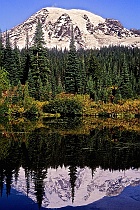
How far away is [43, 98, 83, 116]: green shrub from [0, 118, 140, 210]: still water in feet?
91.7

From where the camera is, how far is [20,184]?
1905cm

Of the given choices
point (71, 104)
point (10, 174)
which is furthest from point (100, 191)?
point (71, 104)

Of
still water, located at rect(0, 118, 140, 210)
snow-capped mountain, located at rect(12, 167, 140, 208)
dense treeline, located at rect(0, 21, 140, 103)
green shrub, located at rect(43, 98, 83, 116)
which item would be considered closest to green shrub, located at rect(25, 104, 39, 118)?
green shrub, located at rect(43, 98, 83, 116)

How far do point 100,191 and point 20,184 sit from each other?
153 inches

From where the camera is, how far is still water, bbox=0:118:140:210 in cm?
1670

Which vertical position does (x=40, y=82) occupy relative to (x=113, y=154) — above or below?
above

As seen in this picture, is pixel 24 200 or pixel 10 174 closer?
pixel 24 200

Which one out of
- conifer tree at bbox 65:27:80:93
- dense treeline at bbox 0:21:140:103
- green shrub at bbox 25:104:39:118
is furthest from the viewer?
conifer tree at bbox 65:27:80:93

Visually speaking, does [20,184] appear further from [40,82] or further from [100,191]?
[40,82]

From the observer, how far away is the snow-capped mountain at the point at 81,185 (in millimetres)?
17016

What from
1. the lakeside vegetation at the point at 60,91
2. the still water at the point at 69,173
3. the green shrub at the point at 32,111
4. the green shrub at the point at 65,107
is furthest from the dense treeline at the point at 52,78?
the still water at the point at 69,173

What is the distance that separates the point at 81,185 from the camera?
759 inches

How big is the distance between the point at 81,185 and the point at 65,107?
4485 centimetres

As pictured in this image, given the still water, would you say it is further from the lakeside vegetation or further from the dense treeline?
the dense treeline
